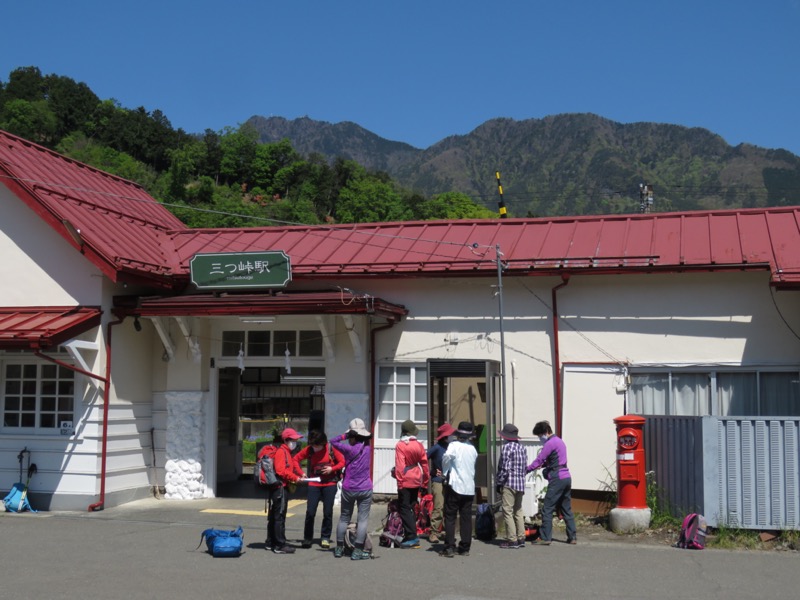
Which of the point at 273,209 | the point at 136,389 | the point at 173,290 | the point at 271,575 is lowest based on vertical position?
the point at 271,575

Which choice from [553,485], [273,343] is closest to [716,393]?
[553,485]

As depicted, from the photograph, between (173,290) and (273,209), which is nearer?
(173,290)

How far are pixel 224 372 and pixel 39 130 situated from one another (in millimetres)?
75948

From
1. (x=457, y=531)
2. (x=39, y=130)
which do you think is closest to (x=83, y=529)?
(x=457, y=531)

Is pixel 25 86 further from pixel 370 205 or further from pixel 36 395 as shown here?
pixel 36 395

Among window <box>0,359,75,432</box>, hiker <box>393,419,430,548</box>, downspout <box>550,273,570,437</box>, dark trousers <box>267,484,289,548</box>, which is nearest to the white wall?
window <box>0,359,75,432</box>

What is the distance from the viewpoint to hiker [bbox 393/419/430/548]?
11172 mm

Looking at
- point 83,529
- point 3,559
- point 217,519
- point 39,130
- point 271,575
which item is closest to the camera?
point 271,575

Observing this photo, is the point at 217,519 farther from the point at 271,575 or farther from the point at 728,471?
the point at 728,471

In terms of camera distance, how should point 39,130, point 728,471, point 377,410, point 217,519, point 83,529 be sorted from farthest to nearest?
point 39,130 < point 377,410 < point 217,519 < point 83,529 < point 728,471

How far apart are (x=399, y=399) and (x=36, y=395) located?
238 inches

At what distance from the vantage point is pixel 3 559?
10.2 meters

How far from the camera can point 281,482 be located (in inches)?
417

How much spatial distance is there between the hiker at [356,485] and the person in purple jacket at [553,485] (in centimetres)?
228
